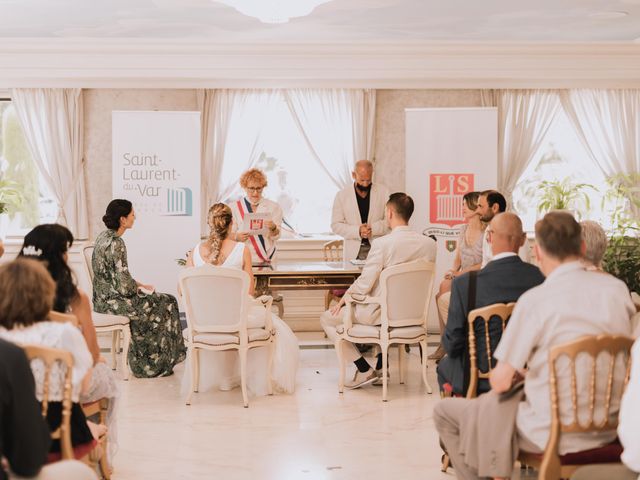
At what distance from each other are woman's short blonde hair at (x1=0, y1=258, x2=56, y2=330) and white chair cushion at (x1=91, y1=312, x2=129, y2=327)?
411 centimetres

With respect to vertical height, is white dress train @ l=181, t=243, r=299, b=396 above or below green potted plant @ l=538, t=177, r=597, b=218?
below

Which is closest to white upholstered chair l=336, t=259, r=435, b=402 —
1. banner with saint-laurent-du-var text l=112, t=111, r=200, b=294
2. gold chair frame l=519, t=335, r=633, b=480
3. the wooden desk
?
the wooden desk

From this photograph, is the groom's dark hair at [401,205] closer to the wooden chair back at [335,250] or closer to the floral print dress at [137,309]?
the floral print dress at [137,309]

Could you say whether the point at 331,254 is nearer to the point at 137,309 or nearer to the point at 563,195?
the point at 137,309

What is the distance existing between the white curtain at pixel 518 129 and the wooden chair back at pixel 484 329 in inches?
249

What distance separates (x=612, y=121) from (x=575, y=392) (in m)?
8.24

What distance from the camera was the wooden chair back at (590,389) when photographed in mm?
3291

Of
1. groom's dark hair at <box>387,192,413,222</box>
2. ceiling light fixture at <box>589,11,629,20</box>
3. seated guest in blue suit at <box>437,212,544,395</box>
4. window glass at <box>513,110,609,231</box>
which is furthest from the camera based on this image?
window glass at <box>513,110,609,231</box>

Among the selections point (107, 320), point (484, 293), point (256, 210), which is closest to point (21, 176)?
point (256, 210)

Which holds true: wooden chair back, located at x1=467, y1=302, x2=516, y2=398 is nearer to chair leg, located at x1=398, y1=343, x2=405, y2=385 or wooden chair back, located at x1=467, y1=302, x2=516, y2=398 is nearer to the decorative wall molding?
chair leg, located at x1=398, y1=343, x2=405, y2=385

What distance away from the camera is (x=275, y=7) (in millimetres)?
6629

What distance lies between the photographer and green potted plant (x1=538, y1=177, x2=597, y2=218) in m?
10.6

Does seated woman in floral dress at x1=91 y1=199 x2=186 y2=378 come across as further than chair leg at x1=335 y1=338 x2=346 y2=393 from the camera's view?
Yes

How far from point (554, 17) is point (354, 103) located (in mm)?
2728
